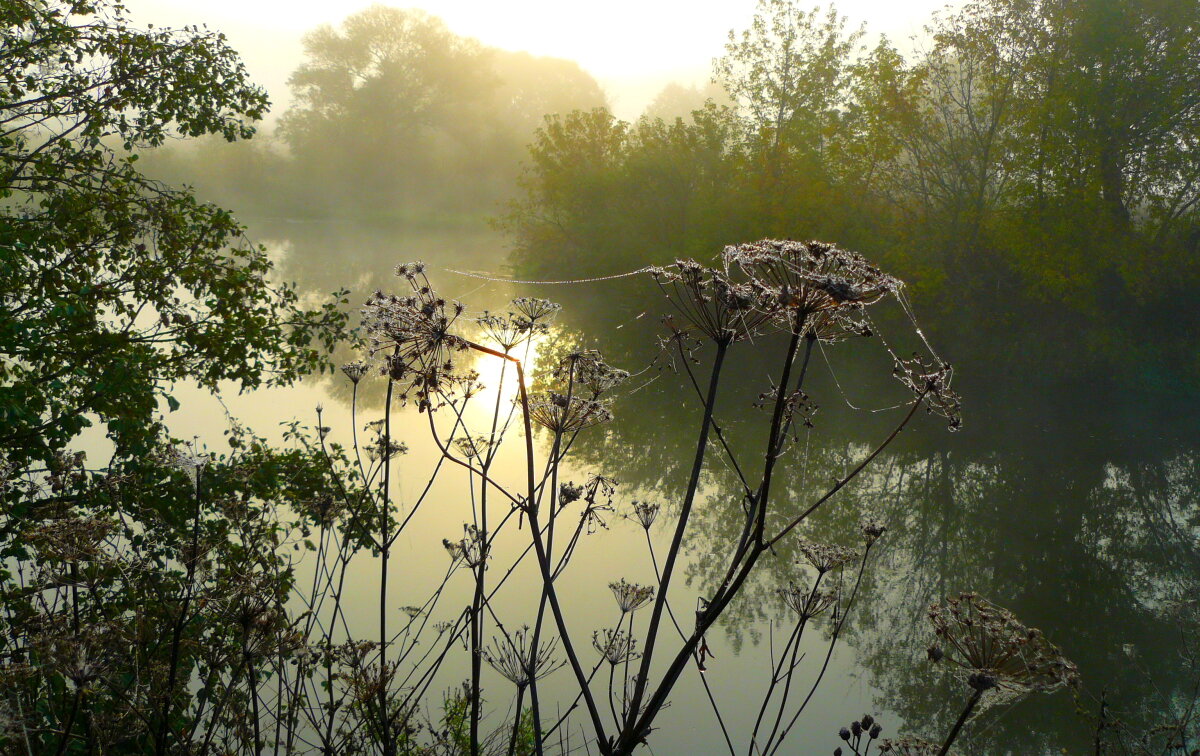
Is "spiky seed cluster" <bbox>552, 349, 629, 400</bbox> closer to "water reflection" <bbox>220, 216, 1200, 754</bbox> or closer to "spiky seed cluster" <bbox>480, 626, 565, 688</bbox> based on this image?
"water reflection" <bbox>220, 216, 1200, 754</bbox>

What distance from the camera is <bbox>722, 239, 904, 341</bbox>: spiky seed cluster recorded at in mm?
1757

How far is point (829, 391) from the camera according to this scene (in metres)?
16.3

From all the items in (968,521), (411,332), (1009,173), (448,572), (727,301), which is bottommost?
(448,572)

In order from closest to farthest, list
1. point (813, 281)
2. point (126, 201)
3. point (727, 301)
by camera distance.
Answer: point (813, 281) → point (727, 301) → point (126, 201)

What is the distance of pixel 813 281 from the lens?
172cm

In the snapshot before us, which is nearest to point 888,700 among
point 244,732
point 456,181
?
point 244,732

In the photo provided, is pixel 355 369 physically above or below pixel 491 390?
below

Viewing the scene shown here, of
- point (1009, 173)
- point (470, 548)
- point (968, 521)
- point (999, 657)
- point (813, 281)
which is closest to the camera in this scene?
point (813, 281)

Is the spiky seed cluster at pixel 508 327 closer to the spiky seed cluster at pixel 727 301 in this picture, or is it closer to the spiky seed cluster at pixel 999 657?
the spiky seed cluster at pixel 727 301

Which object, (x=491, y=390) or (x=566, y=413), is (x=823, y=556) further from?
(x=491, y=390)

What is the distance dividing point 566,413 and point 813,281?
0.94 metres

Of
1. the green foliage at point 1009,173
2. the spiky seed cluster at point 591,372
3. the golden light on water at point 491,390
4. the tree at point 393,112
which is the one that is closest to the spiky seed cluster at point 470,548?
the spiky seed cluster at point 591,372

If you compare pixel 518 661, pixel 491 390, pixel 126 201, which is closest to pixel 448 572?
pixel 518 661

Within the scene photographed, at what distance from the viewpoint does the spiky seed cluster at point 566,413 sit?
95.7 inches
